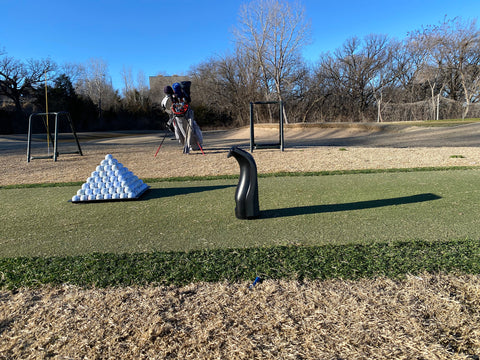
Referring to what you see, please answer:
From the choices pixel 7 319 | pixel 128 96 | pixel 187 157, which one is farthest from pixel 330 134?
pixel 128 96

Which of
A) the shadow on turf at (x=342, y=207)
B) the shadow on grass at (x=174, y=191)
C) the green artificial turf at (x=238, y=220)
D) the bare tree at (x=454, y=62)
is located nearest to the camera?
the green artificial turf at (x=238, y=220)

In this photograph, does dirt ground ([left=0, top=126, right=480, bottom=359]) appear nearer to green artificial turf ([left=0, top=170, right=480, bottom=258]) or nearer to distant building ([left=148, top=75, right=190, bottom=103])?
green artificial turf ([left=0, top=170, right=480, bottom=258])

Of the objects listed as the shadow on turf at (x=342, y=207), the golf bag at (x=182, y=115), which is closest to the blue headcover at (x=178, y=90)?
the golf bag at (x=182, y=115)

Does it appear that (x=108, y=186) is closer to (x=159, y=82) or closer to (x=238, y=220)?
(x=238, y=220)

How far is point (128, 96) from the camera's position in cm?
4306

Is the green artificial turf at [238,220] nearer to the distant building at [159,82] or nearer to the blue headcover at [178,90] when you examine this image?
the blue headcover at [178,90]

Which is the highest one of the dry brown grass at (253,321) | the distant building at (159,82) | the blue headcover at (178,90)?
the distant building at (159,82)

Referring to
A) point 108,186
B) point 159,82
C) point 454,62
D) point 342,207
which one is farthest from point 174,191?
point 159,82

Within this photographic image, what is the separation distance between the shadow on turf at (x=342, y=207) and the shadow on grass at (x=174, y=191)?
2.00 meters

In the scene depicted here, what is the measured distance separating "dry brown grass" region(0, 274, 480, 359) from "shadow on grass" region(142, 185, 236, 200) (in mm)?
3347

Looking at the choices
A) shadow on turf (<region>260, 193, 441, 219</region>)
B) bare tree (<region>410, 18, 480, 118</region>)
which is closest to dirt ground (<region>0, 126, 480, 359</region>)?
shadow on turf (<region>260, 193, 441, 219</region>)

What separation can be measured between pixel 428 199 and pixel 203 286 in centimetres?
379

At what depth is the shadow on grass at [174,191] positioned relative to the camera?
235 inches

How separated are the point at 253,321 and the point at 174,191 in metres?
4.44
